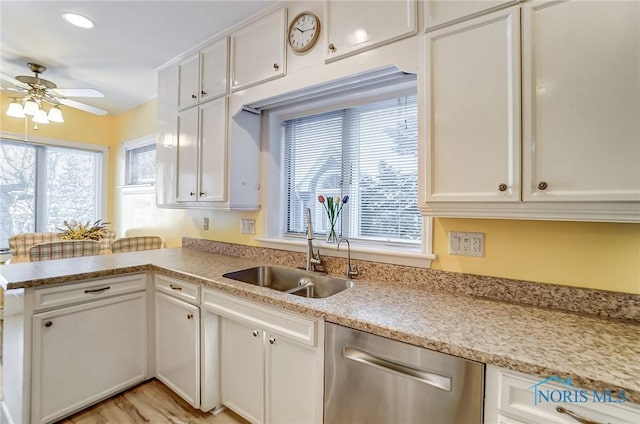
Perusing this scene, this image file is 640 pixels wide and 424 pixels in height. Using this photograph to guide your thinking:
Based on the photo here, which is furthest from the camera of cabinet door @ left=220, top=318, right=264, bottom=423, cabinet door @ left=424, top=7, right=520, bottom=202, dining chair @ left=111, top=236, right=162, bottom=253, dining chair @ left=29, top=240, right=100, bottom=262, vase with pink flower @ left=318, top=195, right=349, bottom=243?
dining chair @ left=111, top=236, right=162, bottom=253

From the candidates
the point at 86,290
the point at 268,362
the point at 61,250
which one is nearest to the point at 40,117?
the point at 61,250

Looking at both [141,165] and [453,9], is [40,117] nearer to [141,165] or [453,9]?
[141,165]

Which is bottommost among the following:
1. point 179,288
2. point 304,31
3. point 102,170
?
point 179,288

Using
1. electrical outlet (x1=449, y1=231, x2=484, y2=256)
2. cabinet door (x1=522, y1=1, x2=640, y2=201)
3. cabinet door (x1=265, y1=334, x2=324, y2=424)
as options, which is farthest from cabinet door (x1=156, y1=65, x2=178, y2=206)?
cabinet door (x1=522, y1=1, x2=640, y2=201)

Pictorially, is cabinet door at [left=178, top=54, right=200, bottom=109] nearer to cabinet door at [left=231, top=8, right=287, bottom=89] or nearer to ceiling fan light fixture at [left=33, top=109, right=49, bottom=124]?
cabinet door at [left=231, top=8, right=287, bottom=89]

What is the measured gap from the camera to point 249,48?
1995mm

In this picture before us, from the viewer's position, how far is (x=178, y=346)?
6.21 feet

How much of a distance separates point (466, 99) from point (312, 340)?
3.82 ft

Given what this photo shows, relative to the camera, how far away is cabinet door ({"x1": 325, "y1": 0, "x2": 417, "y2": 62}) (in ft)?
4.42

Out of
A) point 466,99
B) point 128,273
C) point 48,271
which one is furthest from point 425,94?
point 48,271

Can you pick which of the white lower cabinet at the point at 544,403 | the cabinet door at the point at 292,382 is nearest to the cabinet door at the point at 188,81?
the cabinet door at the point at 292,382

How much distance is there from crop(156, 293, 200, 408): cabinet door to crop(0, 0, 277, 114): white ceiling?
1.87 m

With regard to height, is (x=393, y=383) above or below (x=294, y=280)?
below

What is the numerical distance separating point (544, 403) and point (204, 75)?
2618mm
